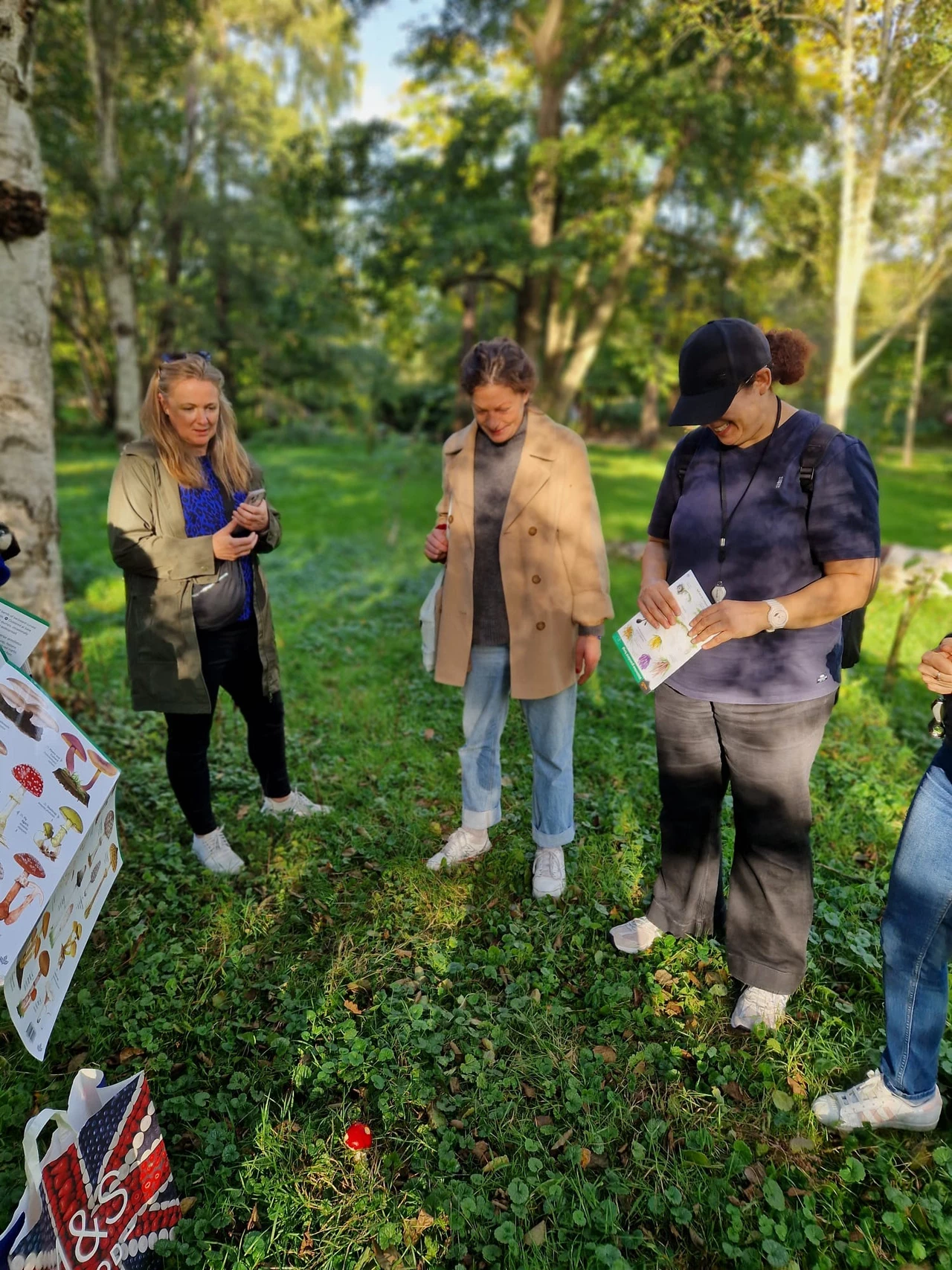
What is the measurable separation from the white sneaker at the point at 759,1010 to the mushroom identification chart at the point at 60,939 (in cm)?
212

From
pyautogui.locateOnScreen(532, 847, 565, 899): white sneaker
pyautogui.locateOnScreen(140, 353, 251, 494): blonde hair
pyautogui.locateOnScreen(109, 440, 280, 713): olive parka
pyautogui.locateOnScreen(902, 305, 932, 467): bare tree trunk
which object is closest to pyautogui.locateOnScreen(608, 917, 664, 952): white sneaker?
pyautogui.locateOnScreen(532, 847, 565, 899): white sneaker

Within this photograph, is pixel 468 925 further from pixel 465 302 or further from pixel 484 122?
pixel 465 302

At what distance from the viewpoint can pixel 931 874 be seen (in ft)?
6.44

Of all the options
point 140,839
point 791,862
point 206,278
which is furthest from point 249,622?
point 206,278

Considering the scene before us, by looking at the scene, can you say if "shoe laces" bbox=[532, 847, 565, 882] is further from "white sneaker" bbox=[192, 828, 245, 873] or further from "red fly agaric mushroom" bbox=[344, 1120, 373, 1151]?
"white sneaker" bbox=[192, 828, 245, 873]

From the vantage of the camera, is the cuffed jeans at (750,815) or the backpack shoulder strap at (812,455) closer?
the backpack shoulder strap at (812,455)

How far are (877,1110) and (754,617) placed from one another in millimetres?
1521

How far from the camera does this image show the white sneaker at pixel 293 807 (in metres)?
3.83

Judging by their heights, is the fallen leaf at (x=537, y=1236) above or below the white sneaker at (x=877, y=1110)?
below

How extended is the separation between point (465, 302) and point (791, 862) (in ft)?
56.2

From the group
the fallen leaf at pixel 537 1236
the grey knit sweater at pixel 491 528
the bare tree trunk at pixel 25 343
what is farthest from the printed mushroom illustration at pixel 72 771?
the bare tree trunk at pixel 25 343

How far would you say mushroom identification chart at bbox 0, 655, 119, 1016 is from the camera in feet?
5.58

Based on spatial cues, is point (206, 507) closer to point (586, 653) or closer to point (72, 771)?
point (72, 771)

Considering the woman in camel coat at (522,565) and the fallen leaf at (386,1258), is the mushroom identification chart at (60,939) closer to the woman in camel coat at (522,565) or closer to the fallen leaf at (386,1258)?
the fallen leaf at (386,1258)
